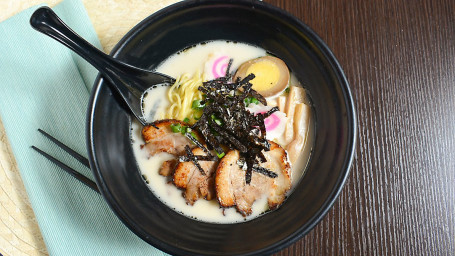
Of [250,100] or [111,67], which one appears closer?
[111,67]

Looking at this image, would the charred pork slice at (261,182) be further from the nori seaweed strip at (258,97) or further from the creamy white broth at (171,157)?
the nori seaweed strip at (258,97)

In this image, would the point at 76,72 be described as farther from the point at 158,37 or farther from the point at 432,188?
the point at 432,188

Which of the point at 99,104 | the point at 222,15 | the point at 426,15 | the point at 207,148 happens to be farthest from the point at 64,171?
the point at 426,15

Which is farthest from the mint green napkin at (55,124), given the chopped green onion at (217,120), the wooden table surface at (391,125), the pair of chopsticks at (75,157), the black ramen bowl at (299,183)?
the chopped green onion at (217,120)

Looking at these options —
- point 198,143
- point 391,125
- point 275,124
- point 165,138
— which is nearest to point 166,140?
point 165,138

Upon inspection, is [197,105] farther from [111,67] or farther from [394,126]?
[394,126]

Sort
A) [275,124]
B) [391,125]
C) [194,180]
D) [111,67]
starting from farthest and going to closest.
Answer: [391,125], [275,124], [194,180], [111,67]
